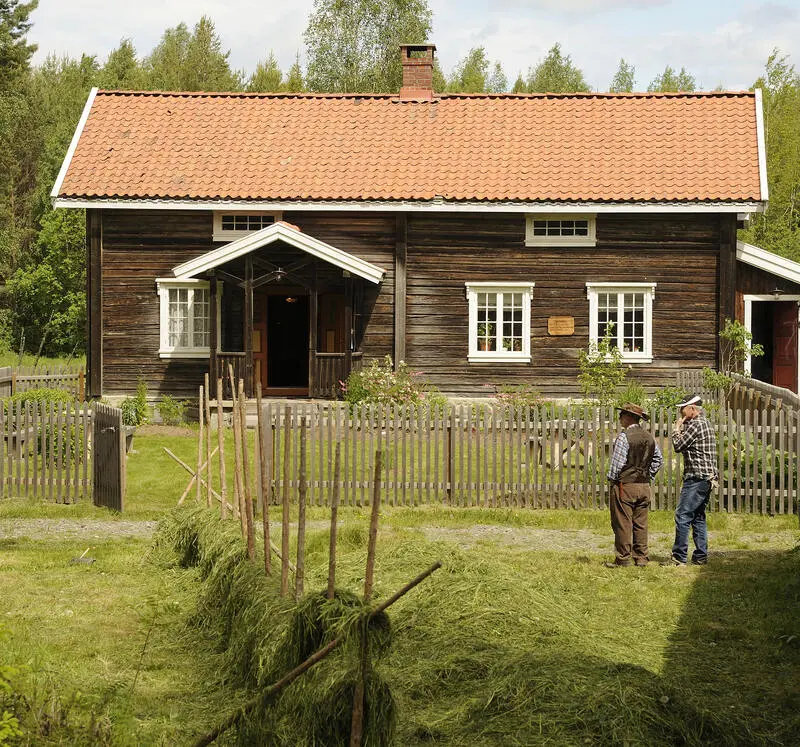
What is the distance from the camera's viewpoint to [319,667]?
6.05m

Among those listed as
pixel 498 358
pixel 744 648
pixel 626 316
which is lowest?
pixel 744 648

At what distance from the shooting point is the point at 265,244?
2106cm

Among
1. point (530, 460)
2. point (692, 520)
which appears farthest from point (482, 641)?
point (530, 460)

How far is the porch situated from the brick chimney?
216 inches

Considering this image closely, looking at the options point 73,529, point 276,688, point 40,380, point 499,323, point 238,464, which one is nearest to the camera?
point 276,688

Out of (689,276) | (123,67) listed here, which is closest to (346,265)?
(689,276)

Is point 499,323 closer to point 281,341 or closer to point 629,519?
point 281,341

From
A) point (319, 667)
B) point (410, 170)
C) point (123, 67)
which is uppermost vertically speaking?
point (123, 67)

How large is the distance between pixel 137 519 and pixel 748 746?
28.0 ft

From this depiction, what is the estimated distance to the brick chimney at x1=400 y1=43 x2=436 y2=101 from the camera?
2561 cm

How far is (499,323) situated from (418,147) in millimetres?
4302

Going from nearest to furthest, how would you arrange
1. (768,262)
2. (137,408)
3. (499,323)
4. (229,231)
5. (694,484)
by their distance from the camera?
(694,484)
(137,408)
(768,262)
(499,323)
(229,231)

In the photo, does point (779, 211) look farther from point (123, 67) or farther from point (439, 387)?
point (123, 67)

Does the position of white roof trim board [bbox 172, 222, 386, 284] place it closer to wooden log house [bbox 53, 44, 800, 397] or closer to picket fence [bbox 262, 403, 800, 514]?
wooden log house [bbox 53, 44, 800, 397]
